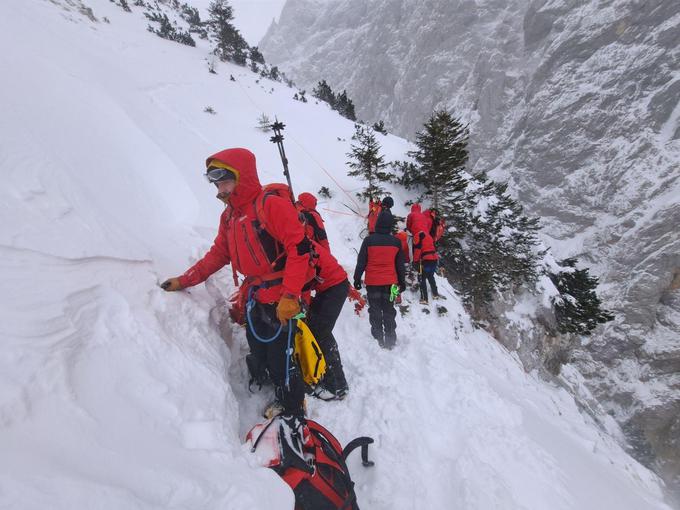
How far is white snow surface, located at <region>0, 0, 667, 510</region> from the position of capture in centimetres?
161

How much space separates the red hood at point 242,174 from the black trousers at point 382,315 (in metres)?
2.93

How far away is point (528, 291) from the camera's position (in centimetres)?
1388

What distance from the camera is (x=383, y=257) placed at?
5.26m

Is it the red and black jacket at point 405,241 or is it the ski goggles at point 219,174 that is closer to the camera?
the ski goggles at point 219,174

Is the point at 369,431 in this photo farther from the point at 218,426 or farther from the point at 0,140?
the point at 0,140

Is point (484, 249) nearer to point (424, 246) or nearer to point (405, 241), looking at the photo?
point (424, 246)

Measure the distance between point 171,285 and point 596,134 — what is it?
48.0 meters

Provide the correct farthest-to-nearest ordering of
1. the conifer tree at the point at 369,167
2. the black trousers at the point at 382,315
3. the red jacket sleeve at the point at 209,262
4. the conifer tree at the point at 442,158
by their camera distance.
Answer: the conifer tree at the point at 442,158 < the conifer tree at the point at 369,167 < the black trousers at the point at 382,315 < the red jacket sleeve at the point at 209,262

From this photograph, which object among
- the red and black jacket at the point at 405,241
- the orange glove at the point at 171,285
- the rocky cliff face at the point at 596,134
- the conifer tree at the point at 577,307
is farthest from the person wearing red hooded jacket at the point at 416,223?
the rocky cliff face at the point at 596,134

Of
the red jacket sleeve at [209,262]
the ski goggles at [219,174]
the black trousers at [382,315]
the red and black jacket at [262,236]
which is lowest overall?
the black trousers at [382,315]

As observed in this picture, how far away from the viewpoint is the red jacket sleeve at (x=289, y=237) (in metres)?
2.70

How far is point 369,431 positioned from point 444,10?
257 feet

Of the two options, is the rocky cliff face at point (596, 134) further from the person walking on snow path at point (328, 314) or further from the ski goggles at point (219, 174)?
the ski goggles at point (219, 174)

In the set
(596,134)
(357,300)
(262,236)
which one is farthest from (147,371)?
(596,134)
